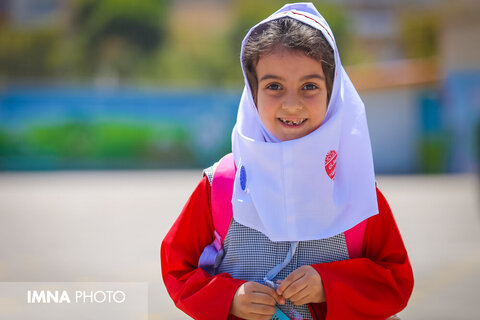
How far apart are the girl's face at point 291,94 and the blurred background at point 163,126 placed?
1.91 metres

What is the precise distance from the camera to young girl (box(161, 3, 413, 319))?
4.76ft

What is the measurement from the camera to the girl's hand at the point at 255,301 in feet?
4.66

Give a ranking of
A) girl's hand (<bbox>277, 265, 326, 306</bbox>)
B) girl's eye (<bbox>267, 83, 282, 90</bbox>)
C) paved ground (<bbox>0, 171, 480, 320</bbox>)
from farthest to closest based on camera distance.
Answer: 1. paved ground (<bbox>0, 171, 480, 320</bbox>)
2. girl's eye (<bbox>267, 83, 282, 90</bbox>)
3. girl's hand (<bbox>277, 265, 326, 306</bbox>)

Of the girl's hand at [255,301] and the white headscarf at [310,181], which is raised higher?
the white headscarf at [310,181]

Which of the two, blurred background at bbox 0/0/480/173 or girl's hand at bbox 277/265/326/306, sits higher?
blurred background at bbox 0/0/480/173

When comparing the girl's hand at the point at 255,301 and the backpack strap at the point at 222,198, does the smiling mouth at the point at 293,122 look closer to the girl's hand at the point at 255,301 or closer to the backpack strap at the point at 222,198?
the backpack strap at the point at 222,198

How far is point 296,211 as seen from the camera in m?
1.45

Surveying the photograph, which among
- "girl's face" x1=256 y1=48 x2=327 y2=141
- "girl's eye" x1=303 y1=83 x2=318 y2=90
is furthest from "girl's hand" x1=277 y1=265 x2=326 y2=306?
"girl's eye" x1=303 y1=83 x2=318 y2=90

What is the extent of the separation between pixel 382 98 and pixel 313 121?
55.1 feet

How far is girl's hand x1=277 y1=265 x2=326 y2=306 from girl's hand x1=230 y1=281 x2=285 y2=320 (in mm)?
27

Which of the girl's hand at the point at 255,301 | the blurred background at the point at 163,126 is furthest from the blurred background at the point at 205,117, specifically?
the girl's hand at the point at 255,301

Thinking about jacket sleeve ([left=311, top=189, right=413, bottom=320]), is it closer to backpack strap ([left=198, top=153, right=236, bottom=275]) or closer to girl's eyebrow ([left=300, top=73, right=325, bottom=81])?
backpack strap ([left=198, top=153, right=236, bottom=275])

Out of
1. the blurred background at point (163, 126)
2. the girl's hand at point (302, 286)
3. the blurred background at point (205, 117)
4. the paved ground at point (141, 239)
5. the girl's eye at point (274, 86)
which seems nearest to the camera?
the girl's hand at point (302, 286)

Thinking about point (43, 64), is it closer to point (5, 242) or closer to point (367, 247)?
point (5, 242)
